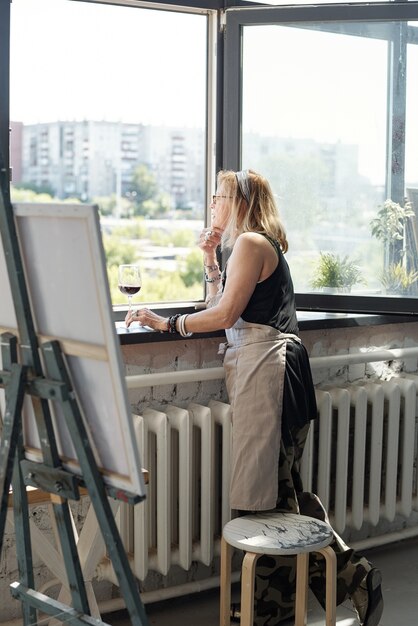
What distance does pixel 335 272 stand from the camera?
12.4ft

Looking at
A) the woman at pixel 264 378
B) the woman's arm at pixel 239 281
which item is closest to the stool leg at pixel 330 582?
the woman at pixel 264 378

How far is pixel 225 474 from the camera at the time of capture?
3.37m

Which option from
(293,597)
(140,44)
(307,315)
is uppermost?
(140,44)

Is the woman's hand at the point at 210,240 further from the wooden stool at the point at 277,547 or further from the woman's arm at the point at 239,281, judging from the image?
the wooden stool at the point at 277,547

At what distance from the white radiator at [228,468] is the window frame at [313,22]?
1.01 ft

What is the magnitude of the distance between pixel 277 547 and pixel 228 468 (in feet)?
2.01

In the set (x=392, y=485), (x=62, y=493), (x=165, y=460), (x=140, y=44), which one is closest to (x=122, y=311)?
(x=165, y=460)

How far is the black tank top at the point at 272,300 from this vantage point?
3115mm

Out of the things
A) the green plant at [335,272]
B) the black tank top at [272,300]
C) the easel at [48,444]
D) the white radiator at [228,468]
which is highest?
the green plant at [335,272]

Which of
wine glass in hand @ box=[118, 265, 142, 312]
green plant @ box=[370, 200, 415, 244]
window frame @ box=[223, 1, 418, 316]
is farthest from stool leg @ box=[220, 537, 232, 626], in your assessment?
green plant @ box=[370, 200, 415, 244]

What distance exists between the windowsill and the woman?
55mm

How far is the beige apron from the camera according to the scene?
3.08 m

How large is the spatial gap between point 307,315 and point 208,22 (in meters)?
1.14

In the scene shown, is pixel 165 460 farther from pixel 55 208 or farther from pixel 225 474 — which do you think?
pixel 55 208
